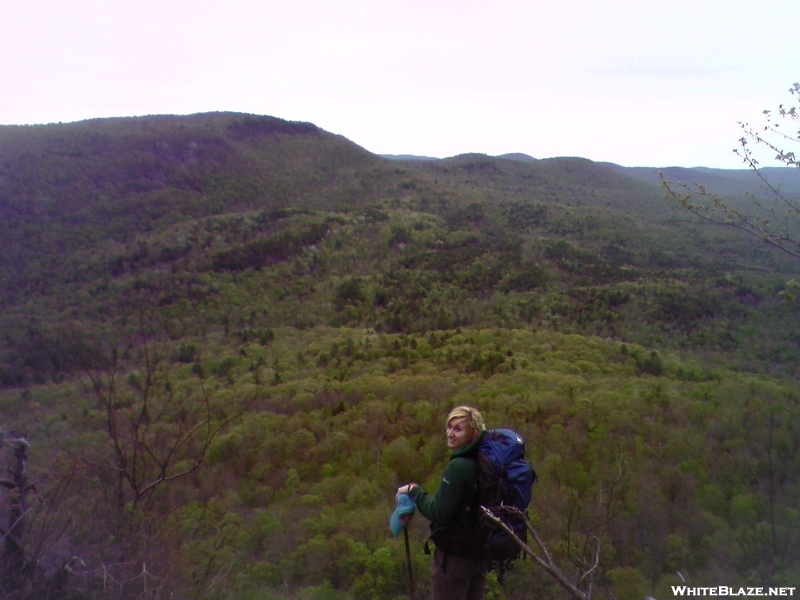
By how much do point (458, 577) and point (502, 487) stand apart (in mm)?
619

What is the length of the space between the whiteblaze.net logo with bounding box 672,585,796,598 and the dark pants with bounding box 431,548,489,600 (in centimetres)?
188

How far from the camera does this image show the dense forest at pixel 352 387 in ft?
12.4

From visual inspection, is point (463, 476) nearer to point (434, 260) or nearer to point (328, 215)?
point (434, 260)

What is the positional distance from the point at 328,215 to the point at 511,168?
39049mm

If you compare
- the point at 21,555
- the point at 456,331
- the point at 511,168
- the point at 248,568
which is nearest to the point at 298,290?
the point at 456,331

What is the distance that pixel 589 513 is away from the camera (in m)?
4.84

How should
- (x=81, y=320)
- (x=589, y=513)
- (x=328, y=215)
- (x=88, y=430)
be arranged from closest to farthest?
(x=589, y=513) < (x=88, y=430) < (x=81, y=320) < (x=328, y=215)

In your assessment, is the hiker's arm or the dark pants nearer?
the hiker's arm

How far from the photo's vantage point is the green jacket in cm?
222

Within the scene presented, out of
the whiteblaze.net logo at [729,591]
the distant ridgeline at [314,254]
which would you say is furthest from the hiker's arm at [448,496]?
the distant ridgeline at [314,254]

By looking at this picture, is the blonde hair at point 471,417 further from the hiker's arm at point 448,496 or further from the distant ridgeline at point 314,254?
the distant ridgeline at point 314,254

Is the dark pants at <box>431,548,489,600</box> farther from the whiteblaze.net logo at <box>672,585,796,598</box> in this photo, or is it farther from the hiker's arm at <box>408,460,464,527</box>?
the whiteblaze.net logo at <box>672,585,796,598</box>

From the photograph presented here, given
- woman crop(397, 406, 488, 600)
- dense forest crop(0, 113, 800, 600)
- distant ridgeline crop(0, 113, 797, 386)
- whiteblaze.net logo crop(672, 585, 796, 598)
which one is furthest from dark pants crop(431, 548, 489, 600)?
distant ridgeline crop(0, 113, 797, 386)

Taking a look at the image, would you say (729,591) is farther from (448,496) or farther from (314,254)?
(314,254)
